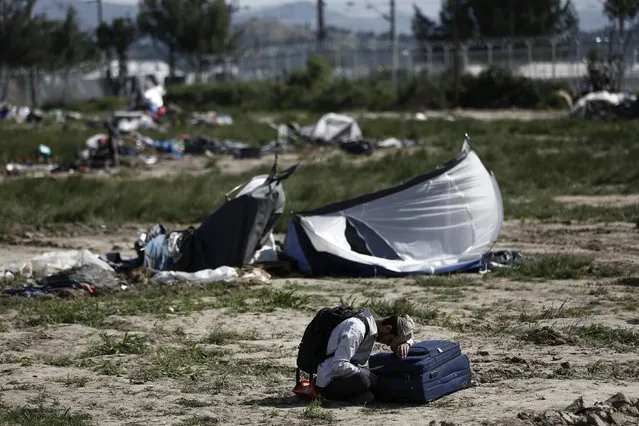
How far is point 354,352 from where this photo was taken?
957cm

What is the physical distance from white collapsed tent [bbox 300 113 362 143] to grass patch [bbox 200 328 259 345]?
2218 centimetres

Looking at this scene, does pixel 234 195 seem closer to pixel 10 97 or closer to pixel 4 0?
pixel 10 97

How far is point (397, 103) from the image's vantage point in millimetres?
51938

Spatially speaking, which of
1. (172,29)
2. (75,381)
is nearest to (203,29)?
(172,29)

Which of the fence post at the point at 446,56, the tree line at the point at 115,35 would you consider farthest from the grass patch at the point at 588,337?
the tree line at the point at 115,35

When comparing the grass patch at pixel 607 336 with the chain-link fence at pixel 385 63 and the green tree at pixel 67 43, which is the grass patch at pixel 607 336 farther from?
the green tree at pixel 67 43

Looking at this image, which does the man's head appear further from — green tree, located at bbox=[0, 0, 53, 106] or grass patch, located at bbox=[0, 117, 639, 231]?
green tree, located at bbox=[0, 0, 53, 106]

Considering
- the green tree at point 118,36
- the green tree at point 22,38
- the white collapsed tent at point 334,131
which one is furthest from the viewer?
the green tree at point 118,36

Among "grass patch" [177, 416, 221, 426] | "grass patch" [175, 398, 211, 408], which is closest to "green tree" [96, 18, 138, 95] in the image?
"grass patch" [175, 398, 211, 408]

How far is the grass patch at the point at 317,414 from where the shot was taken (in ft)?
30.1

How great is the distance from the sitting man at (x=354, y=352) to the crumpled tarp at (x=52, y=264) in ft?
20.5

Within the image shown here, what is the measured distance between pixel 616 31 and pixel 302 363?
4660cm

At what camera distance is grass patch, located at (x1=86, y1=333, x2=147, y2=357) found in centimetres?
1153

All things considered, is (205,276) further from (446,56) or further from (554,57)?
(446,56)
